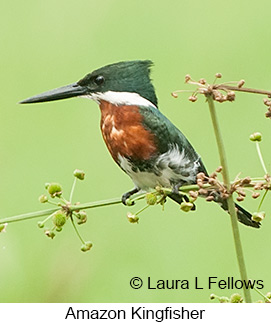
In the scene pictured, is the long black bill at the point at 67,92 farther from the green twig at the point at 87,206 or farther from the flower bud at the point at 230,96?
the flower bud at the point at 230,96

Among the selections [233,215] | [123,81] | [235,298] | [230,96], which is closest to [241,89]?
[230,96]

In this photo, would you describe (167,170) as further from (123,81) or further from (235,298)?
(235,298)

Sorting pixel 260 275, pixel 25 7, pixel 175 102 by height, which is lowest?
pixel 260 275

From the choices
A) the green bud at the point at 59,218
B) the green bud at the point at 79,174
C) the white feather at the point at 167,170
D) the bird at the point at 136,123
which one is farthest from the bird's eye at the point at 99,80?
the green bud at the point at 59,218

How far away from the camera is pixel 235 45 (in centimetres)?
389

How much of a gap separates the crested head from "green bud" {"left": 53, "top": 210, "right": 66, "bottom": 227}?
45 centimetres

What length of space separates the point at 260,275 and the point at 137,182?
1.05m

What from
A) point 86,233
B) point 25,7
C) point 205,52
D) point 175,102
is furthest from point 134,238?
point 25,7

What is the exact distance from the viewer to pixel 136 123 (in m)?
1.72

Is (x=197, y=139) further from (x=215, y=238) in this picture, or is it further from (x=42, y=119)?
(x=42, y=119)

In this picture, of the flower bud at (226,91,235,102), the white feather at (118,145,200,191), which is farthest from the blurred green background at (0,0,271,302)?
the flower bud at (226,91,235,102)

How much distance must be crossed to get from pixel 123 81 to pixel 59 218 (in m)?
0.48

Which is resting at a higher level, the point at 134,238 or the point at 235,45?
the point at 235,45

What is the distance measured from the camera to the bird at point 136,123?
169 cm
